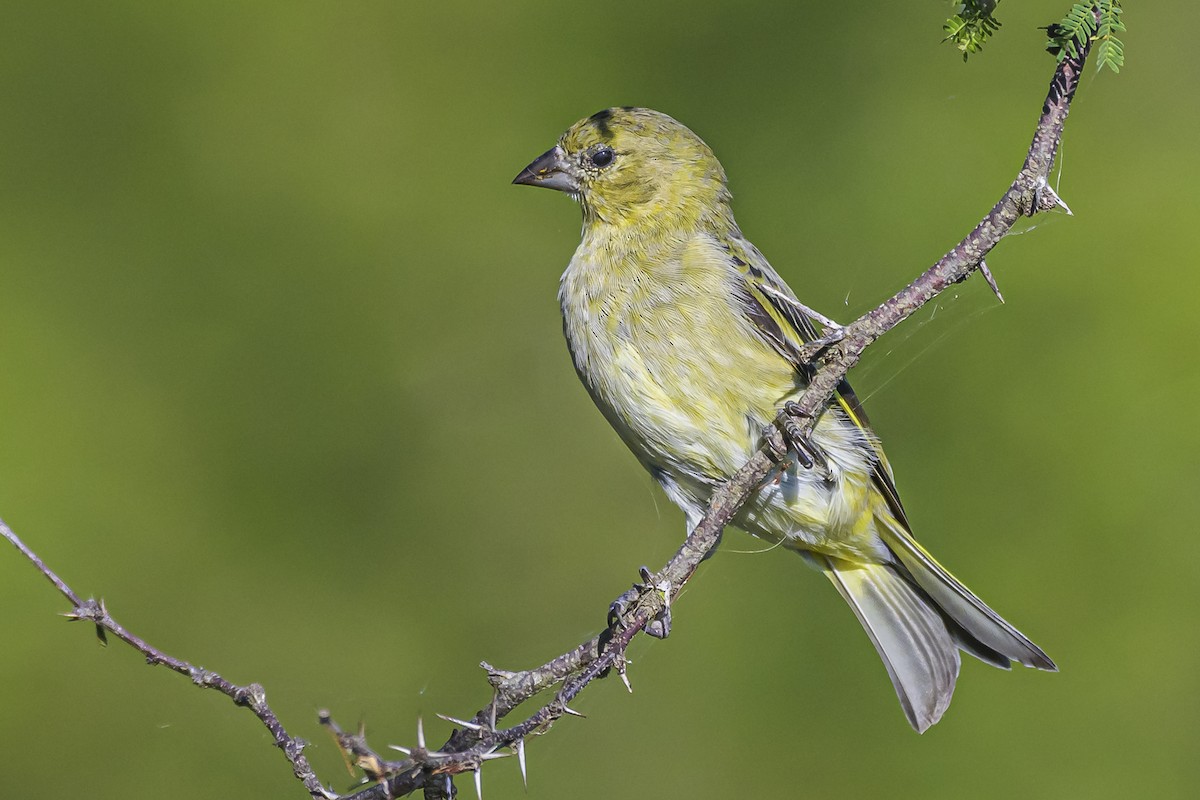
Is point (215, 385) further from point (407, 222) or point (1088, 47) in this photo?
point (1088, 47)

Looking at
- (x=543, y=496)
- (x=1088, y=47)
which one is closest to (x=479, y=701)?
(x=543, y=496)

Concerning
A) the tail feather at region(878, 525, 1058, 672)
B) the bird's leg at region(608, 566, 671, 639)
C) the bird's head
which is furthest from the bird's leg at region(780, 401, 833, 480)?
the bird's head

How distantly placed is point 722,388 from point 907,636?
933 millimetres

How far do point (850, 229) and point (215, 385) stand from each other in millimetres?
2439

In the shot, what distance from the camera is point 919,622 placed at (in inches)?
135

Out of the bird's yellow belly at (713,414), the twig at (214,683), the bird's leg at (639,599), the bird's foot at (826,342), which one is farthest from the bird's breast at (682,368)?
the twig at (214,683)

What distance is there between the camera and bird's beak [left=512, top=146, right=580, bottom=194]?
3.72m

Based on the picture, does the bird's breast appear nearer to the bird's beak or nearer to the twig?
the bird's beak

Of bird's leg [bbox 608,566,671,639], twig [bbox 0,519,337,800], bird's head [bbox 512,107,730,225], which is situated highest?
bird's head [bbox 512,107,730,225]

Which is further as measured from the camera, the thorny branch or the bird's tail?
the bird's tail

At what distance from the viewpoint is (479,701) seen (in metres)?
4.16

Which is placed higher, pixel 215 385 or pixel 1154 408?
pixel 215 385

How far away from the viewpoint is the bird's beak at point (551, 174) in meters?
3.72

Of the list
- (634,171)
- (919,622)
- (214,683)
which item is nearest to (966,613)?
(919,622)
